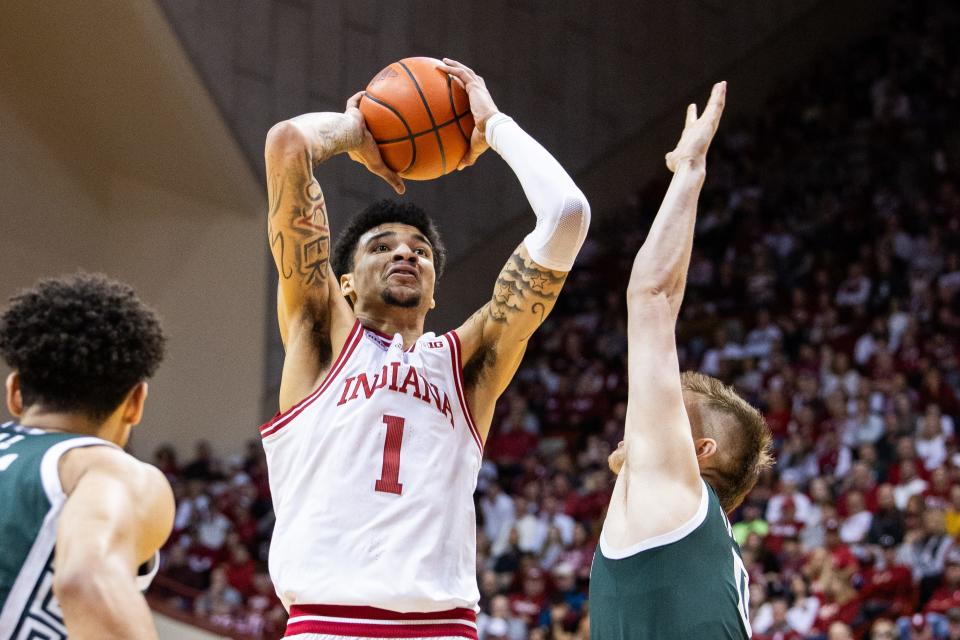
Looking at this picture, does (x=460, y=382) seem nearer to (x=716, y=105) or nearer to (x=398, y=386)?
(x=398, y=386)

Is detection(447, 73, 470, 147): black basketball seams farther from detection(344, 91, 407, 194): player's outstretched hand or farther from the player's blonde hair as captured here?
the player's blonde hair

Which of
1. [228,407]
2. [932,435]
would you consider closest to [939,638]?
[932,435]

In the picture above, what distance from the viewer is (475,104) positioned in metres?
3.92

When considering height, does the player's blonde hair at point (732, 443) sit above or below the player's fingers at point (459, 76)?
below

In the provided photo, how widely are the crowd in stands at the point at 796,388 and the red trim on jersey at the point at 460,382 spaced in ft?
17.6

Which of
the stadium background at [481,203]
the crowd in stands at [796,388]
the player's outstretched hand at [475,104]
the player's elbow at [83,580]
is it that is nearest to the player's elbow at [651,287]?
the player's elbow at [83,580]

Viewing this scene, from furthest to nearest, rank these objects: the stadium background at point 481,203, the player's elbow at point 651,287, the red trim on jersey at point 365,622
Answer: the stadium background at point 481,203 < the red trim on jersey at point 365,622 < the player's elbow at point 651,287

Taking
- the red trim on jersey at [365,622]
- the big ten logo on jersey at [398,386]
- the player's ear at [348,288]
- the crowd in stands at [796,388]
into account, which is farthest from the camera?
the crowd in stands at [796,388]

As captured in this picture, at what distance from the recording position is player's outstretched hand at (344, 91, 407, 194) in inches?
154

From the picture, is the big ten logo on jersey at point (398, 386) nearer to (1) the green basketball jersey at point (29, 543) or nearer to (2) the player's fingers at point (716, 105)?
(2) the player's fingers at point (716, 105)

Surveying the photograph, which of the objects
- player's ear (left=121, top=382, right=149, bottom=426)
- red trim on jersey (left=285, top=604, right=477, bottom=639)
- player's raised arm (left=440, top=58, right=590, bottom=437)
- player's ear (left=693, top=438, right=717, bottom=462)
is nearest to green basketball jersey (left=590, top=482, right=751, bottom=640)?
player's ear (left=693, top=438, right=717, bottom=462)

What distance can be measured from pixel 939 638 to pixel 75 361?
7.04 metres

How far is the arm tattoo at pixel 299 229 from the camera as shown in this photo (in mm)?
3598

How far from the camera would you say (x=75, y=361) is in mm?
2301
